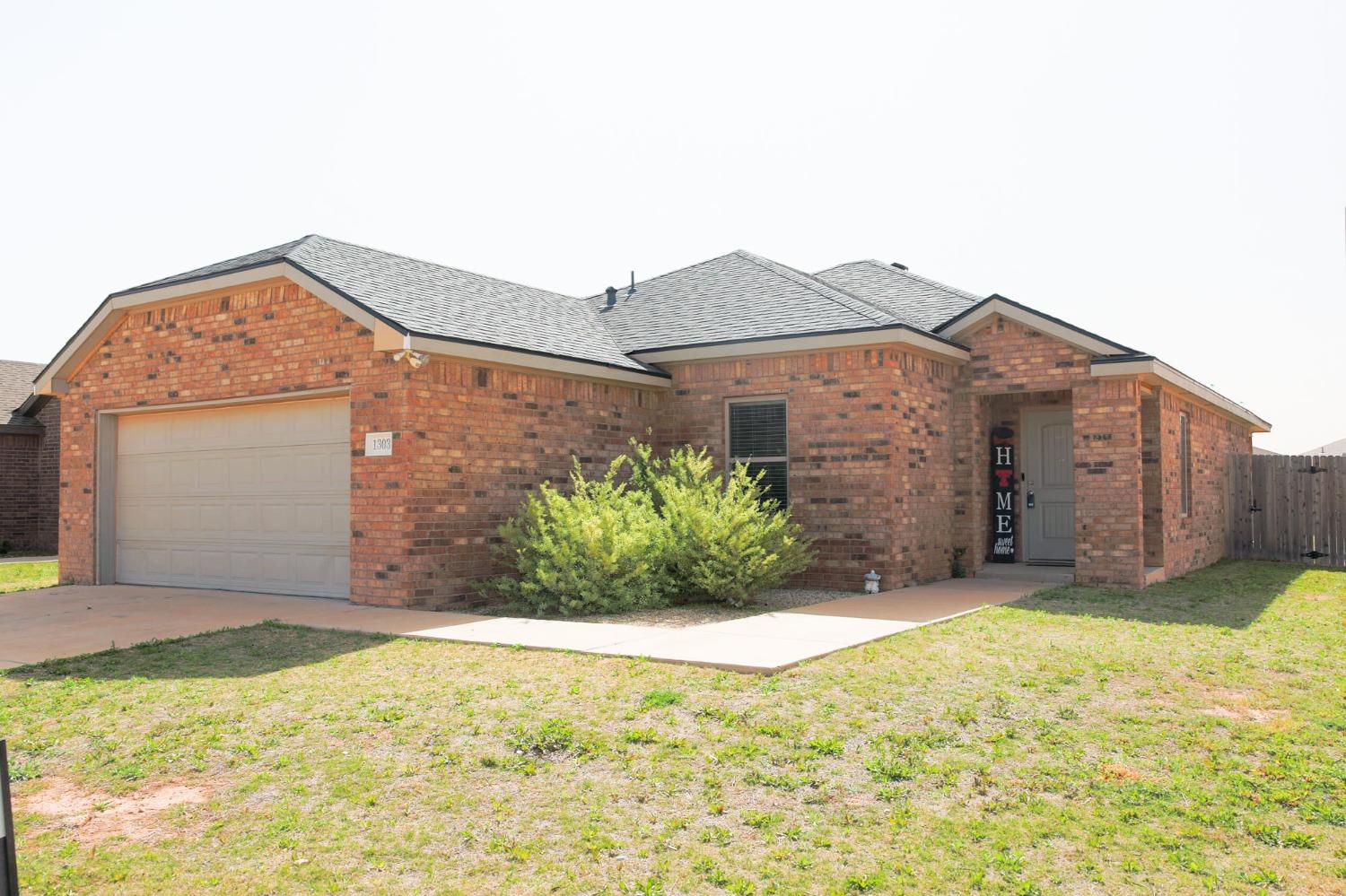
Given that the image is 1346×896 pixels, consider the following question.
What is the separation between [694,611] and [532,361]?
3393mm

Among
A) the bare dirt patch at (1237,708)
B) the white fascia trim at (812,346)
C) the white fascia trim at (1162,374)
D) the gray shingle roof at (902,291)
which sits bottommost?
the bare dirt patch at (1237,708)

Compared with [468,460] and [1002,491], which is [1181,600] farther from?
[468,460]

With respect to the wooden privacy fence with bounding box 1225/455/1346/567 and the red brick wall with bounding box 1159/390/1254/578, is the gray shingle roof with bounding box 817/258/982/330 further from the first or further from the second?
the wooden privacy fence with bounding box 1225/455/1346/567

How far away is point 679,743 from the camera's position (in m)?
5.40

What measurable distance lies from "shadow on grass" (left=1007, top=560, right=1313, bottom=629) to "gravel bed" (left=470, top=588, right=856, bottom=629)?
2209 millimetres

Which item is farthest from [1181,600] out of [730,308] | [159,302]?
[159,302]

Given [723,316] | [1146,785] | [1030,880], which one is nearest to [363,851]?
[1030,880]

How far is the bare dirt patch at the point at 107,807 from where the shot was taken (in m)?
4.44

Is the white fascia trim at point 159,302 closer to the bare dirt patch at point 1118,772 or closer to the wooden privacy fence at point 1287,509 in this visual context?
the bare dirt patch at point 1118,772

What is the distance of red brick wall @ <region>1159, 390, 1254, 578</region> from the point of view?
44.2 ft

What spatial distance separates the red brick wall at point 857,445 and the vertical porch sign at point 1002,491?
243 centimetres

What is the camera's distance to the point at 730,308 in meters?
14.4

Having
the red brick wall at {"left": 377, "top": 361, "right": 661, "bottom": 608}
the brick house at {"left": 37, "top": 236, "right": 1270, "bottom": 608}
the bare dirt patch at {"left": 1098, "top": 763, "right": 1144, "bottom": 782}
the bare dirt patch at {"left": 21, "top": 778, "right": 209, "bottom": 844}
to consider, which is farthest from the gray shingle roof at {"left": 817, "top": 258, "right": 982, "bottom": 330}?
the bare dirt patch at {"left": 21, "top": 778, "right": 209, "bottom": 844}

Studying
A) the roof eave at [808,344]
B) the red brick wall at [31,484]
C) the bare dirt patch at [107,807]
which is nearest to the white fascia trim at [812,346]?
the roof eave at [808,344]
